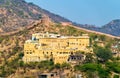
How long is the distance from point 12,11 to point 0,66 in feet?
227

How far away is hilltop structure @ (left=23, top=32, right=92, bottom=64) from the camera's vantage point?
91625 millimetres

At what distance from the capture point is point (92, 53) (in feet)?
305

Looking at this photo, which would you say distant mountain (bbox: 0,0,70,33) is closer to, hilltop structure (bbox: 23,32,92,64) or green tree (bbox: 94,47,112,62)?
hilltop structure (bbox: 23,32,92,64)

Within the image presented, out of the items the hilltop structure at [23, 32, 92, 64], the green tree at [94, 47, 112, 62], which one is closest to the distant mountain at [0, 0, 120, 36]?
the hilltop structure at [23, 32, 92, 64]

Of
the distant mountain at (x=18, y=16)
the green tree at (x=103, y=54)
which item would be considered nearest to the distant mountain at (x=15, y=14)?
the distant mountain at (x=18, y=16)

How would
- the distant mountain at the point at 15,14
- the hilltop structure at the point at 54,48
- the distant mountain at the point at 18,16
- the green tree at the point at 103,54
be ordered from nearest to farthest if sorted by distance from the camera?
the hilltop structure at the point at 54,48 → the green tree at the point at 103,54 → the distant mountain at the point at 15,14 → the distant mountain at the point at 18,16

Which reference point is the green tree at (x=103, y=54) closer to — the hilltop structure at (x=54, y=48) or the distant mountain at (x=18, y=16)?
the hilltop structure at (x=54, y=48)

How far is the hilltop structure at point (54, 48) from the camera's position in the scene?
301ft

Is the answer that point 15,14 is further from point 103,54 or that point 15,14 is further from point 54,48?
point 103,54

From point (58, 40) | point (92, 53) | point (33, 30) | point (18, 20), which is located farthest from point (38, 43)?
point (18, 20)

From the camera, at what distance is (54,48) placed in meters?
92.6

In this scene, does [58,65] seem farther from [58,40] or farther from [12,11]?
[12,11]

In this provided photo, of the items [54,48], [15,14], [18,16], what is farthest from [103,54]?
[18,16]

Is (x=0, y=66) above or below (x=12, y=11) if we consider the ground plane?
below
